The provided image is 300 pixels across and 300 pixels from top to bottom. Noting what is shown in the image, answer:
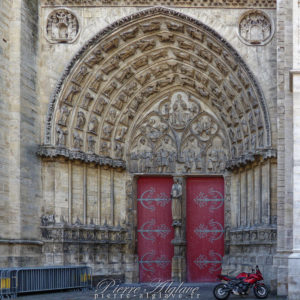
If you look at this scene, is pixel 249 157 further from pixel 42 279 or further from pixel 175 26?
pixel 42 279

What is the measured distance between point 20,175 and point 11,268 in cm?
229

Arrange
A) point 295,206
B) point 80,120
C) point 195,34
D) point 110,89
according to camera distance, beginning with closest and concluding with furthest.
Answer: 1. point 295,206
2. point 195,34
3. point 80,120
4. point 110,89

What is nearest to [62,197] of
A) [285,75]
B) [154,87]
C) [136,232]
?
[136,232]

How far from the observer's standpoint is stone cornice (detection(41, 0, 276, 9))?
17094 millimetres

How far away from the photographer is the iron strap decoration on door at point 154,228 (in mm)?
18734

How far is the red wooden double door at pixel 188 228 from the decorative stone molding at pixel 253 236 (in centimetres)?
85

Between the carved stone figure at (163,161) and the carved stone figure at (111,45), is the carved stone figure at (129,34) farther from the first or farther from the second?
the carved stone figure at (163,161)

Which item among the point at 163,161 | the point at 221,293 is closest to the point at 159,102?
the point at 163,161

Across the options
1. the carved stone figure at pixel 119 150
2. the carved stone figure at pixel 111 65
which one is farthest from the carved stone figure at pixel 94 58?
the carved stone figure at pixel 119 150

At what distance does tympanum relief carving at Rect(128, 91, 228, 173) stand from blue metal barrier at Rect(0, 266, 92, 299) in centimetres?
357

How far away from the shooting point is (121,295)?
14.8 meters

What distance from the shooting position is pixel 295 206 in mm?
12797

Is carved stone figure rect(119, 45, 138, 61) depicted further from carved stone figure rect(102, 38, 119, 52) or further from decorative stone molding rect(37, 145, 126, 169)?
decorative stone molding rect(37, 145, 126, 169)

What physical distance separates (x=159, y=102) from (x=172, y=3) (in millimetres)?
2930
